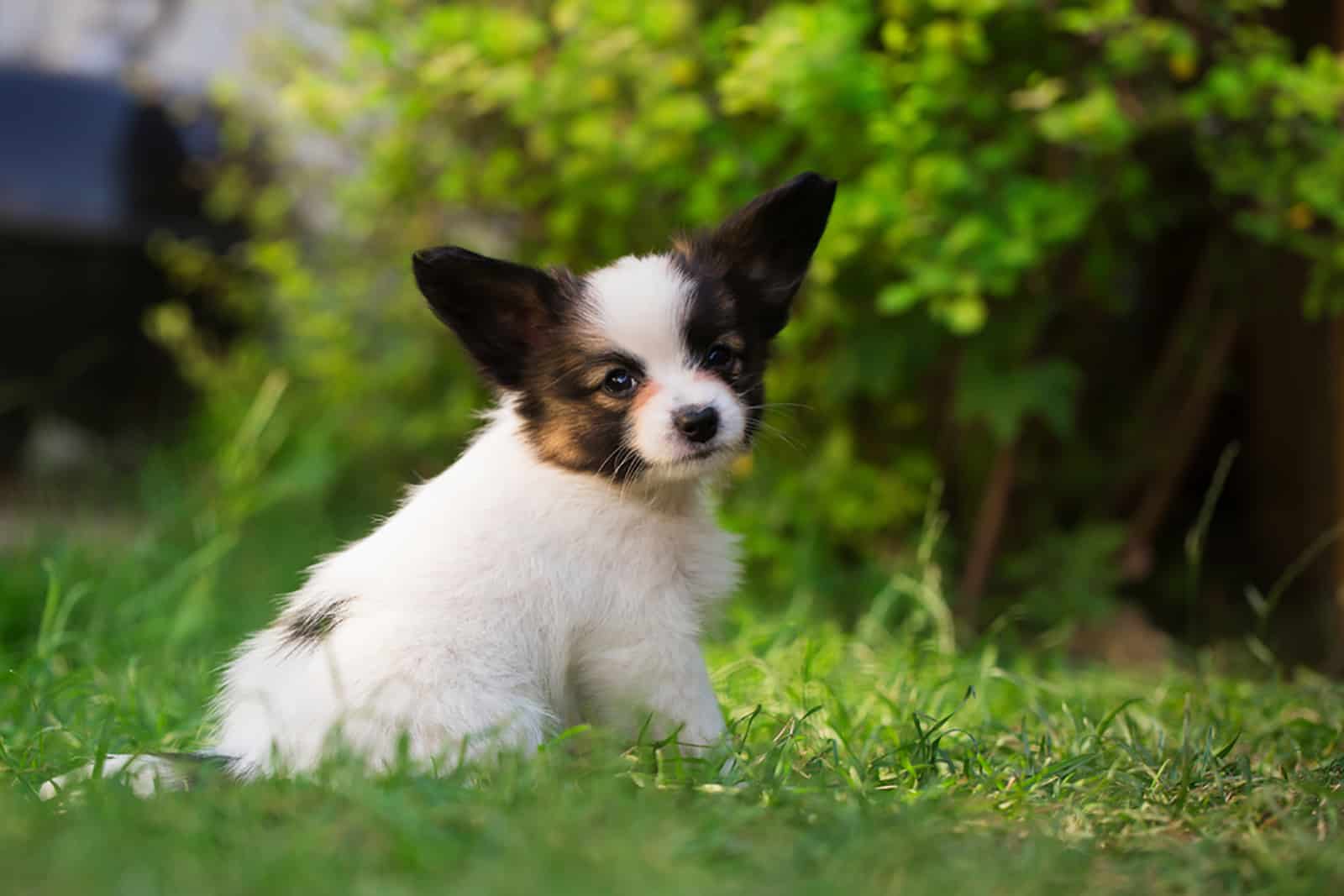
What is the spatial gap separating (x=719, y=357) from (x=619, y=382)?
264 millimetres

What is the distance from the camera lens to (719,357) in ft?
11.0

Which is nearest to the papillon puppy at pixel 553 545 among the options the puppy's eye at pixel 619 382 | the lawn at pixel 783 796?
the puppy's eye at pixel 619 382

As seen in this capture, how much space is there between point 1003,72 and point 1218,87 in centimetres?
93

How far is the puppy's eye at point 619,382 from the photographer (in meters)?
3.27

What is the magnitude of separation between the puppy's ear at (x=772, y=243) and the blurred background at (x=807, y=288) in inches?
39.3

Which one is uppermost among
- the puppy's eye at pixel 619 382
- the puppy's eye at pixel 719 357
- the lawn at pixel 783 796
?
the puppy's eye at pixel 619 382

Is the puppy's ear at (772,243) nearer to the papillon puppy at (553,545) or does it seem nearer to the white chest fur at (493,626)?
the papillon puppy at (553,545)

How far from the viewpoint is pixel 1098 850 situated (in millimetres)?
2562

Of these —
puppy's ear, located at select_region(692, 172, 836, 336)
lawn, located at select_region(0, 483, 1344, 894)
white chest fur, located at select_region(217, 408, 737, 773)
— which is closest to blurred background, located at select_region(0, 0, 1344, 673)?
lawn, located at select_region(0, 483, 1344, 894)

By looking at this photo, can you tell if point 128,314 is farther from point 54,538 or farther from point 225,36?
point 54,538

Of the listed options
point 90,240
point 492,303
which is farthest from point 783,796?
point 90,240

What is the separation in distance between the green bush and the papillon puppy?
51.4 inches

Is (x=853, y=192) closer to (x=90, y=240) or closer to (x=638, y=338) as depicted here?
(x=638, y=338)

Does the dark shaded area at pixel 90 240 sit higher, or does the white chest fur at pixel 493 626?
the dark shaded area at pixel 90 240
